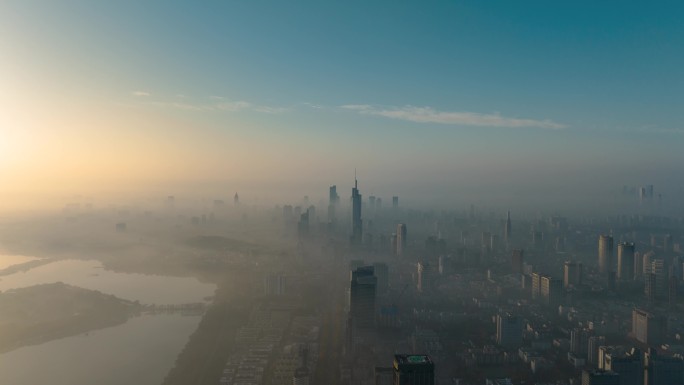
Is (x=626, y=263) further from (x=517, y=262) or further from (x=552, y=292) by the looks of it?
(x=552, y=292)

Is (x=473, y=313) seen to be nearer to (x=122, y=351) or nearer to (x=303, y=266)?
(x=303, y=266)

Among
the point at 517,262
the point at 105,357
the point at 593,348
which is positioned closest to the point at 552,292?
the point at 517,262

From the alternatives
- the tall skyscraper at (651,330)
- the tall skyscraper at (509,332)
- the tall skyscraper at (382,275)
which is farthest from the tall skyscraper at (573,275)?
the tall skyscraper at (382,275)

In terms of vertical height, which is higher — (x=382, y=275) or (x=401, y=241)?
(x=401, y=241)

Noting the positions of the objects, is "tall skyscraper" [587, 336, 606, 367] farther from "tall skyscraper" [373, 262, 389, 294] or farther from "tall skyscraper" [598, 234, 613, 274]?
"tall skyscraper" [598, 234, 613, 274]

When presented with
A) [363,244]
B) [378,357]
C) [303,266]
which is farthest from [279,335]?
[363,244]

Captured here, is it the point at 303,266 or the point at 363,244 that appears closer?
the point at 303,266
